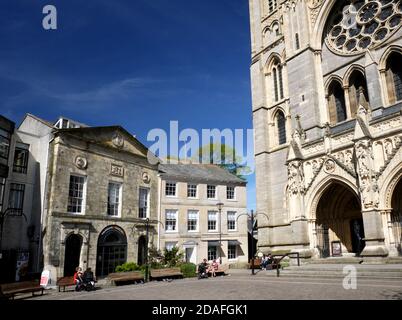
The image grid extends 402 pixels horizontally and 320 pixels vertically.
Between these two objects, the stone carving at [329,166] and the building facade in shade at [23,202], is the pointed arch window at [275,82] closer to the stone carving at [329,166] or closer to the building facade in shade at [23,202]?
the stone carving at [329,166]

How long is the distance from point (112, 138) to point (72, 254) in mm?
9205

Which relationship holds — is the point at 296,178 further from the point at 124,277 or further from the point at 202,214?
the point at 124,277

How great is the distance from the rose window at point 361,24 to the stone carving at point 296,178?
9.56 metres

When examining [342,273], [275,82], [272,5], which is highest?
[272,5]

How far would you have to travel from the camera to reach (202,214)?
105ft

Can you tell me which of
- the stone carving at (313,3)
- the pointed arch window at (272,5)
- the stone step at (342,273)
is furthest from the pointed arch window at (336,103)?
the stone step at (342,273)

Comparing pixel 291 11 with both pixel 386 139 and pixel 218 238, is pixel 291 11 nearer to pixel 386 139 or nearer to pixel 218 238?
pixel 386 139

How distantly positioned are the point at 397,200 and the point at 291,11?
18233 mm

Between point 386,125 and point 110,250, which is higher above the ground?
point 386,125

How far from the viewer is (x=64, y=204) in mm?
22359

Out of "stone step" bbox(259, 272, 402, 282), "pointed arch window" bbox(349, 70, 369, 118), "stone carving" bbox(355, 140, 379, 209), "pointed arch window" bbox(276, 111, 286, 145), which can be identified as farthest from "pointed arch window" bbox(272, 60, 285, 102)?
"stone step" bbox(259, 272, 402, 282)

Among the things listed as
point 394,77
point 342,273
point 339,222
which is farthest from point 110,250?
point 394,77

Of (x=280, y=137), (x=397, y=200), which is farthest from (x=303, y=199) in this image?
(x=280, y=137)

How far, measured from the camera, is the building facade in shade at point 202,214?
3043 cm
